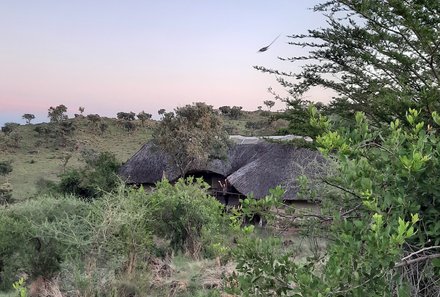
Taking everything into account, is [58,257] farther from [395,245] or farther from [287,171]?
[287,171]

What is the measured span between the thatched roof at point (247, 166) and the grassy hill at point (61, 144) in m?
4.21

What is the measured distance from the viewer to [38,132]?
42.3m

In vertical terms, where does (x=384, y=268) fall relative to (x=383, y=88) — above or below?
below

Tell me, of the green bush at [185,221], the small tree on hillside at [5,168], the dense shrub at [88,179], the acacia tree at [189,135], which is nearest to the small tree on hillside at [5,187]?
the small tree on hillside at [5,168]

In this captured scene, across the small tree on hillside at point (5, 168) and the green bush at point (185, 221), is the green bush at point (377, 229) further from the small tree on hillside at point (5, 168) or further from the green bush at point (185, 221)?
the small tree on hillside at point (5, 168)

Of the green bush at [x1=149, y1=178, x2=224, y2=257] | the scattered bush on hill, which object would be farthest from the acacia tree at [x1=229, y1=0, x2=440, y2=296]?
the green bush at [x1=149, y1=178, x2=224, y2=257]

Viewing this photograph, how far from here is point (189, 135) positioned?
912 inches

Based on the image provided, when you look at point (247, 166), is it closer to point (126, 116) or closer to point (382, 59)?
point (382, 59)

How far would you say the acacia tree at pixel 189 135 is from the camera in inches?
912

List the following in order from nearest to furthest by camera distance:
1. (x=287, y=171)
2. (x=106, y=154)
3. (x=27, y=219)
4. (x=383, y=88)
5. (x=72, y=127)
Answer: (x=383, y=88) → (x=27, y=219) → (x=287, y=171) → (x=106, y=154) → (x=72, y=127)

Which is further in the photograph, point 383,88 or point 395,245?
point 383,88

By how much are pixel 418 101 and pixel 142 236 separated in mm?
5479

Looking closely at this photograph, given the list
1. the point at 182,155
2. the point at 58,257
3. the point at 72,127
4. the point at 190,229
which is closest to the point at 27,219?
the point at 58,257

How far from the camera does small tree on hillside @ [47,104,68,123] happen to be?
42750 mm
